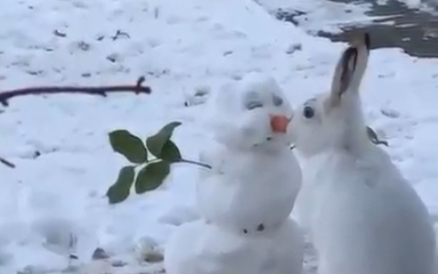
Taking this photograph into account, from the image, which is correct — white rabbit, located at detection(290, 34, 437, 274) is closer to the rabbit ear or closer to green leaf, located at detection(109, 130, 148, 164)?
the rabbit ear

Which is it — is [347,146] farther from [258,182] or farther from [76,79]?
[76,79]

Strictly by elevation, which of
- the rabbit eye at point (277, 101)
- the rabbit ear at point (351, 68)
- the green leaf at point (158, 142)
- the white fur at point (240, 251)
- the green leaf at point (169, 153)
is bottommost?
the white fur at point (240, 251)

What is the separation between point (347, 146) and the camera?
1.31 m

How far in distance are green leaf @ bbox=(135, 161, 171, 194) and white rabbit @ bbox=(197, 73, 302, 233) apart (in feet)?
0.83

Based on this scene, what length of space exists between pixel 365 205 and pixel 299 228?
0.42 ft

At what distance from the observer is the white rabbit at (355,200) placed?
4.09 ft

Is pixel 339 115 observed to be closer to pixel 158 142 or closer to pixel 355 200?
pixel 355 200

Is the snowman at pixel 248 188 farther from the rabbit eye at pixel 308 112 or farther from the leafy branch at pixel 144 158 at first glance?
the leafy branch at pixel 144 158

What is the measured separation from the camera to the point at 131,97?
2.43m

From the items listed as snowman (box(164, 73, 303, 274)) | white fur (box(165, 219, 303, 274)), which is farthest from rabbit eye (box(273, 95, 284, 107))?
white fur (box(165, 219, 303, 274))

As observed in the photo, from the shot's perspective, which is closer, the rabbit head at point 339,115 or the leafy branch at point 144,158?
the leafy branch at point 144,158

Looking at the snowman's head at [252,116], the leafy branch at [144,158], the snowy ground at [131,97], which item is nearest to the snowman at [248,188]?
the snowman's head at [252,116]

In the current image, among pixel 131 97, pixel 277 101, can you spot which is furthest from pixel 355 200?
pixel 131 97

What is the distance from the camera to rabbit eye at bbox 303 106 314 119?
1.35m
